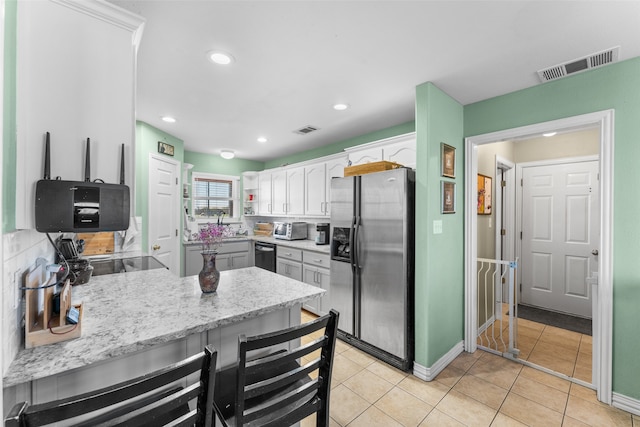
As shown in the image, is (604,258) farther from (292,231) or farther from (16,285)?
(292,231)

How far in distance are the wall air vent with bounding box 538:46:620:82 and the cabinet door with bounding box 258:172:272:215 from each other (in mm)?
4152

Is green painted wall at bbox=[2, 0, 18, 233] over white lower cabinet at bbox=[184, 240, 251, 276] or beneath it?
over

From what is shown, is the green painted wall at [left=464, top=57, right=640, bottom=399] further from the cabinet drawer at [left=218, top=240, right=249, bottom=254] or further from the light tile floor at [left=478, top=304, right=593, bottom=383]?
the cabinet drawer at [left=218, top=240, right=249, bottom=254]

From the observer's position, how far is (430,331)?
2.32m

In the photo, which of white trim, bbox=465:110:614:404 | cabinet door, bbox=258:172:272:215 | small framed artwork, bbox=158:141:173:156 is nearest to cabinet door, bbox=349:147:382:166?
white trim, bbox=465:110:614:404

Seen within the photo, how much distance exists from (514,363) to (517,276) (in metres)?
1.92

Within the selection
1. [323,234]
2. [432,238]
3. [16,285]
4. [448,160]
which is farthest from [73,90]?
[323,234]

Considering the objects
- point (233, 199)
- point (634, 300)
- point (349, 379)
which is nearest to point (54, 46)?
point (349, 379)

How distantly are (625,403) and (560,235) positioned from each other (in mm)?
2314

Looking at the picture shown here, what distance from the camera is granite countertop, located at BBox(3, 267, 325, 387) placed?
0.90 metres

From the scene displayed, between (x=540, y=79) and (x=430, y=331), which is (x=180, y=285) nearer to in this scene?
(x=430, y=331)

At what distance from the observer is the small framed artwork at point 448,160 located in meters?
2.45

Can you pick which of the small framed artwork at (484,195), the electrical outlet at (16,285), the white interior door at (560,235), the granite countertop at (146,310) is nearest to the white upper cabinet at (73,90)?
the electrical outlet at (16,285)

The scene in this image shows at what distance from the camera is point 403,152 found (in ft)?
9.55
